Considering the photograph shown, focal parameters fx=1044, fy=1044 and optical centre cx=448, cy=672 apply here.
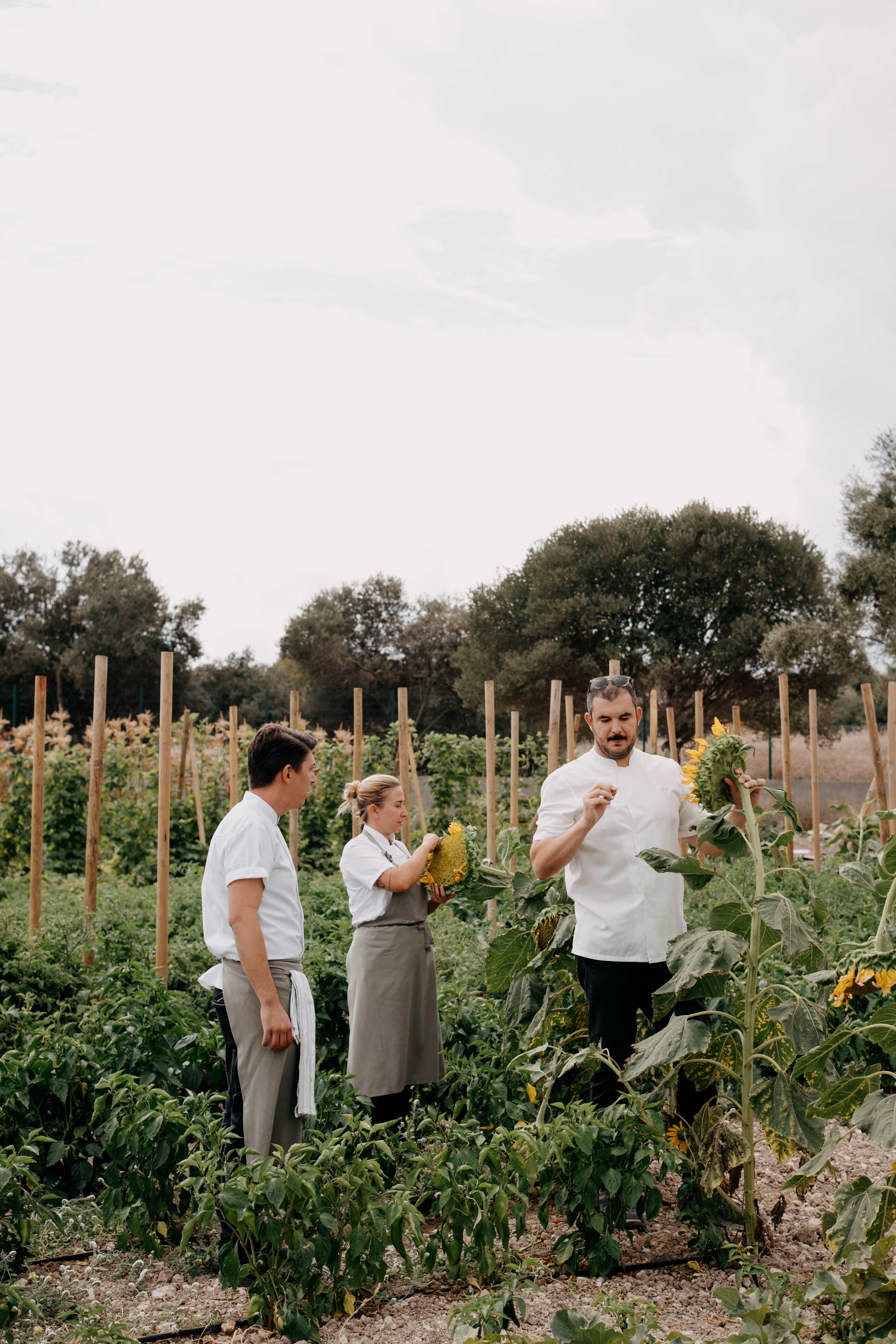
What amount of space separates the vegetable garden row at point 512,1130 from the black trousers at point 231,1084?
0.23 ft

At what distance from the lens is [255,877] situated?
244 cm

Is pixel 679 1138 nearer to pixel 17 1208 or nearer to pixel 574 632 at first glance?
pixel 17 1208

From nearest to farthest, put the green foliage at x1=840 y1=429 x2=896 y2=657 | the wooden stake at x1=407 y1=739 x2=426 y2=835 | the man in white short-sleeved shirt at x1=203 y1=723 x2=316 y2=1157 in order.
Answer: the man in white short-sleeved shirt at x1=203 y1=723 x2=316 y2=1157, the wooden stake at x1=407 y1=739 x2=426 y2=835, the green foliage at x1=840 y1=429 x2=896 y2=657

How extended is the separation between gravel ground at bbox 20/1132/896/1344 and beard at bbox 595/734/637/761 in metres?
1.11

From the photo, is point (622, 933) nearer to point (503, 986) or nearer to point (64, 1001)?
point (503, 986)

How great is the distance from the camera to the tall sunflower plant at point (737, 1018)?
7.25 ft

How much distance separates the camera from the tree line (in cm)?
1741

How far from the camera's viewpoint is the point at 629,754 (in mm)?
2791

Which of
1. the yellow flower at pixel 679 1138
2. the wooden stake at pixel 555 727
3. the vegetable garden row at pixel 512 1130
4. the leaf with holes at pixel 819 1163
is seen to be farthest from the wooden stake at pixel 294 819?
the leaf with holes at pixel 819 1163

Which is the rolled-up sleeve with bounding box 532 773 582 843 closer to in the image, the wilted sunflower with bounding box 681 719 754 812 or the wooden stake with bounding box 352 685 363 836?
the wilted sunflower with bounding box 681 719 754 812

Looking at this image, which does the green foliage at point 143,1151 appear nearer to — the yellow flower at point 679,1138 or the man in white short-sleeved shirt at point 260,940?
the man in white short-sleeved shirt at point 260,940

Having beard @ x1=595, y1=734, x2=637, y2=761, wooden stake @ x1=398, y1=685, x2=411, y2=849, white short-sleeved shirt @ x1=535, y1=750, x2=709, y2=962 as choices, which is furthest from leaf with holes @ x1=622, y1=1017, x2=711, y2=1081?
wooden stake @ x1=398, y1=685, x2=411, y2=849

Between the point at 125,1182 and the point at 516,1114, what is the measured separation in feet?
3.42

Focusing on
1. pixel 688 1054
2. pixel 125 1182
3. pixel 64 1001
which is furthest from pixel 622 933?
pixel 64 1001
